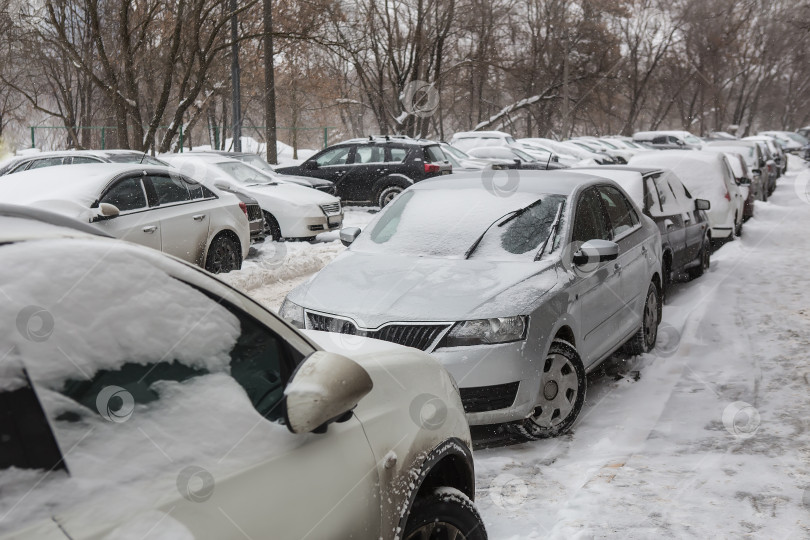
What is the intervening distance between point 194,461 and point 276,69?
41.1 m

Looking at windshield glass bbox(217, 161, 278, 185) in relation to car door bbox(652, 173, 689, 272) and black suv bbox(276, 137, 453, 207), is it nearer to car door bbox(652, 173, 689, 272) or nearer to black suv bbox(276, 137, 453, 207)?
black suv bbox(276, 137, 453, 207)

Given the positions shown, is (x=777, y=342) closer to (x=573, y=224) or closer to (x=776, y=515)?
(x=573, y=224)

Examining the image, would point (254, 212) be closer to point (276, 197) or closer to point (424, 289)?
point (276, 197)

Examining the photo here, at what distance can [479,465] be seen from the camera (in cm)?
503

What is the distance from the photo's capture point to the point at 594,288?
614cm

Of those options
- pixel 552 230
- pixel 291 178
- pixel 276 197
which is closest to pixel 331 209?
pixel 276 197

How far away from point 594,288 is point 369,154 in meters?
13.5

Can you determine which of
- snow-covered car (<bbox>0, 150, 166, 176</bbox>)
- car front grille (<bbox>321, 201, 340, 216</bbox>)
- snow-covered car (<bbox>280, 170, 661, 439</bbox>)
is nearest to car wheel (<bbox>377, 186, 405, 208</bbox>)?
car front grille (<bbox>321, 201, 340, 216</bbox>)

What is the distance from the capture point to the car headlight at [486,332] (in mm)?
5082

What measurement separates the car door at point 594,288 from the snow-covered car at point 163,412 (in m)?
3.56

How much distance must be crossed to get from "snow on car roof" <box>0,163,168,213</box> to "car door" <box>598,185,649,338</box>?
5159 mm

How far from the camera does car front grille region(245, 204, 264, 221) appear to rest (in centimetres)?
1291

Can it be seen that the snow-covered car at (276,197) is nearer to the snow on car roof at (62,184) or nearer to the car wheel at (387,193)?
the car wheel at (387,193)

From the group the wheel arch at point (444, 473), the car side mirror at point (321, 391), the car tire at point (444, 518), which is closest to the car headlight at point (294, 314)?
the wheel arch at point (444, 473)
